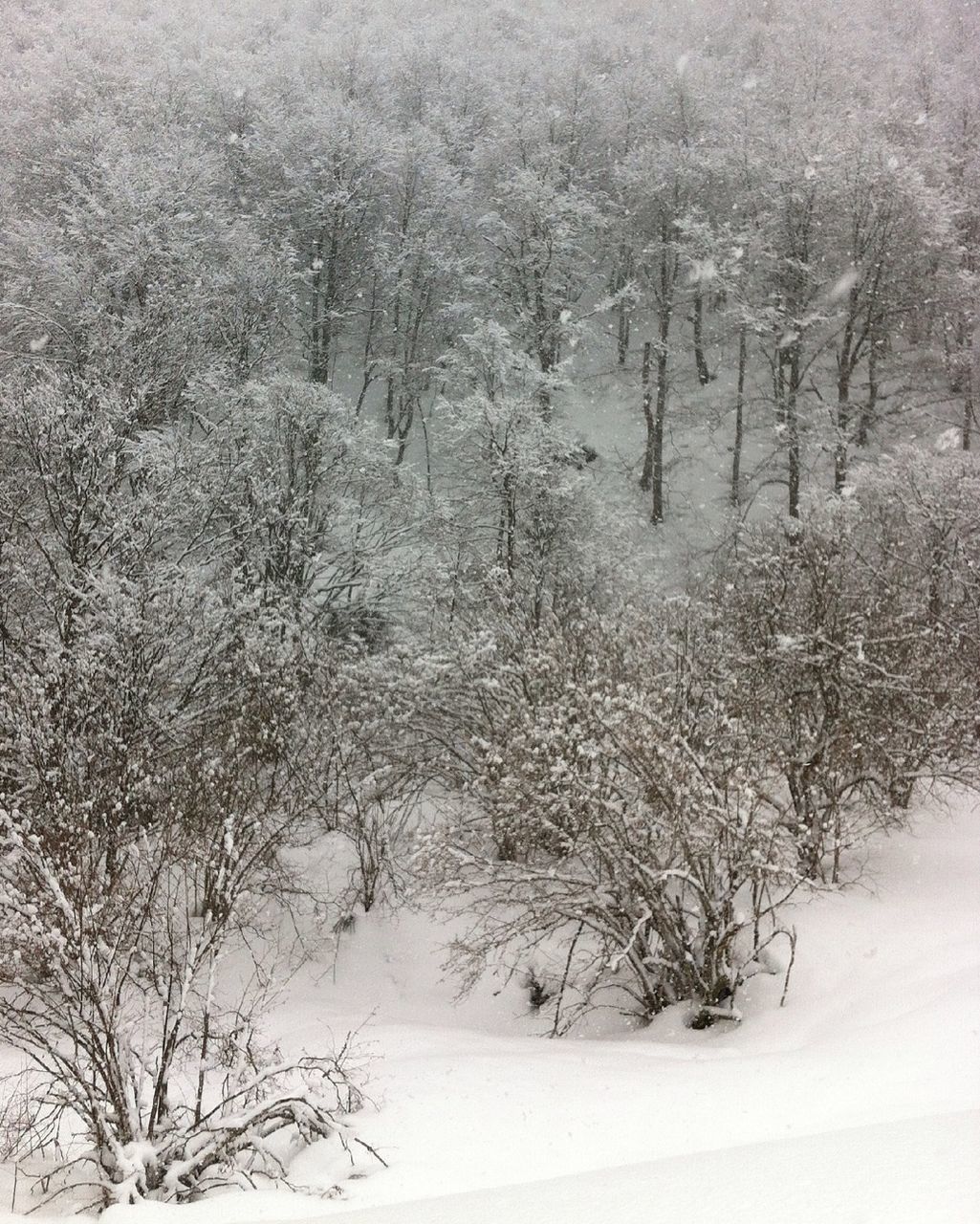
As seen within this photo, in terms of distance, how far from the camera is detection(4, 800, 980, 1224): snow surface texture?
439 cm

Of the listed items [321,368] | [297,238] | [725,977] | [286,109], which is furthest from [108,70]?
[725,977]

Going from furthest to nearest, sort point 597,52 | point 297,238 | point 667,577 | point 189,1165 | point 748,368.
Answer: point 597,52, point 748,368, point 297,238, point 667,577, point 189,1165

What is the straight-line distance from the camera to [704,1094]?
723cm

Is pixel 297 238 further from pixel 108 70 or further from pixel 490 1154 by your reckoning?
pixel 490 1154

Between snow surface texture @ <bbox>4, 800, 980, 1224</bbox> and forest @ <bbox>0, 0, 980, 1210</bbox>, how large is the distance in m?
0.58

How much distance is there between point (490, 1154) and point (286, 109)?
29352mm

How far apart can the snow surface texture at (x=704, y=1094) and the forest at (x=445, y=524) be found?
577 millimetres

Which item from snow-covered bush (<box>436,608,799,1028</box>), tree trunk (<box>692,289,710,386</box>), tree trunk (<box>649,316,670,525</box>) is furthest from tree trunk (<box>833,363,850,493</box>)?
snow-covered bush (<box>436,608,799,1028</box>)

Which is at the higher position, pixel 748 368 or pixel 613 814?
pixel 748 368

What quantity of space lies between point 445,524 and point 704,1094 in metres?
14.9

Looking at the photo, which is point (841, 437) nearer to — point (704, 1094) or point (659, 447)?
point (659, 447)

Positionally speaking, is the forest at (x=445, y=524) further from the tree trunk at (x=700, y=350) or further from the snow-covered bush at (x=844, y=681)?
the tree trunk at (x=700, y=350)

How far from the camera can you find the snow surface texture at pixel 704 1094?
4391 mm

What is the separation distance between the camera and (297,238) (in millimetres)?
25391
